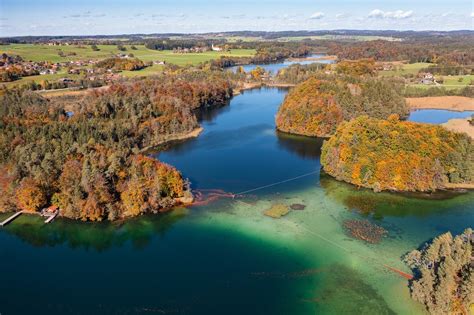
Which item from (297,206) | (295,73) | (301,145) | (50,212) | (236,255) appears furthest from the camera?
(295,73)

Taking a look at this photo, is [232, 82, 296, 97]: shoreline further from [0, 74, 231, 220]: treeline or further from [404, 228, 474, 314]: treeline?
[404, 228, 474, 314]: treeline

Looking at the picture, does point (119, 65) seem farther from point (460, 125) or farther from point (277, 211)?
point (277, 211)

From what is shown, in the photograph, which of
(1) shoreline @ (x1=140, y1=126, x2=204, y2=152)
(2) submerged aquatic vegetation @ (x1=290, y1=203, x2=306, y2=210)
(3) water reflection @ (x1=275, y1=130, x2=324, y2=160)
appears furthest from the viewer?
(1) shoreline @ (x1=140, y1=126, x2=204, y2=152)

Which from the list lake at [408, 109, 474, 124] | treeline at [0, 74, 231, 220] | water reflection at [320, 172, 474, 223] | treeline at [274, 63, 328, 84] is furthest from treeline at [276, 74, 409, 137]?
treeline at [274, 63, 328, 84]

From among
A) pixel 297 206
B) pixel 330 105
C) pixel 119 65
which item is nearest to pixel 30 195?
pixel 297 206

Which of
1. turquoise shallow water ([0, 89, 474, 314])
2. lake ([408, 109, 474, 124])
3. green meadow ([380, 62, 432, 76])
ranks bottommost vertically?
turquoise shallow water ([0, 89, 474, 314])

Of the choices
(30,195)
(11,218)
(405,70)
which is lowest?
(11,218)

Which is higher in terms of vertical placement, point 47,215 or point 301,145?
point 301,145
